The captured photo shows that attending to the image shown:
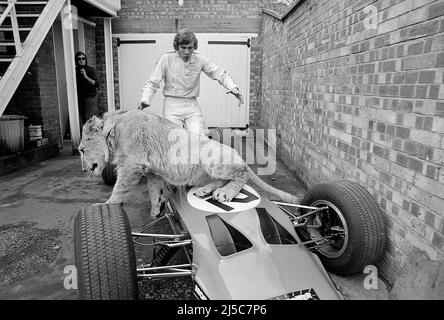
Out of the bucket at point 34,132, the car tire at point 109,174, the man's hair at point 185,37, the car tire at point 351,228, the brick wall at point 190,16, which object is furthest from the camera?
the brick wall at point 190,16

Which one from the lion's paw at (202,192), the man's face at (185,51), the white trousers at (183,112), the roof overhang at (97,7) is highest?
the roof overhang at (97,7)

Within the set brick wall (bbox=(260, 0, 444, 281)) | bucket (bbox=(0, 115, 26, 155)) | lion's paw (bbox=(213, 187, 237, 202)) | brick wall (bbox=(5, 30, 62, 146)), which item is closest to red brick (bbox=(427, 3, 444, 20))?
brick wall (bbox=(260, 0, 444, 281))

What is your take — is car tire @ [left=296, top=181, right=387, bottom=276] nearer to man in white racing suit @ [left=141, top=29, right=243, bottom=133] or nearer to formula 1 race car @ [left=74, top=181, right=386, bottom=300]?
formula 1 race car @ [left=74, top=181, right=386, bottom=300]

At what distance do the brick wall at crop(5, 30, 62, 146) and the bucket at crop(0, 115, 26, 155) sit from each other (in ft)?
2.71

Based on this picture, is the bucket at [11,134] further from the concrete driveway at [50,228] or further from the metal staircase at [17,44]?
the metal staircase at [17,44]

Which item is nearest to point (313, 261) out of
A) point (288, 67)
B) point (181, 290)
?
point (181, 290)

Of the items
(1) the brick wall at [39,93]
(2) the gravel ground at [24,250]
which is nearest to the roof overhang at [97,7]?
(1) the brick wall at [39,93]

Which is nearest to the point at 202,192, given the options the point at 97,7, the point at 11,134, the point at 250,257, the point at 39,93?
the point at 250,257

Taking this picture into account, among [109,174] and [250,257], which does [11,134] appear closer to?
[109,174]

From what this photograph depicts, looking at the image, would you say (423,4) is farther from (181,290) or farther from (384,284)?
(181,290)

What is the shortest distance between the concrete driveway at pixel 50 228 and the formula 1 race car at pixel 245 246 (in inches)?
12.3

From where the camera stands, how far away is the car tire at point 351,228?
2617mm

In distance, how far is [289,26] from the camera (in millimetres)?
6945

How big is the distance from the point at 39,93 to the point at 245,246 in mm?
7327
